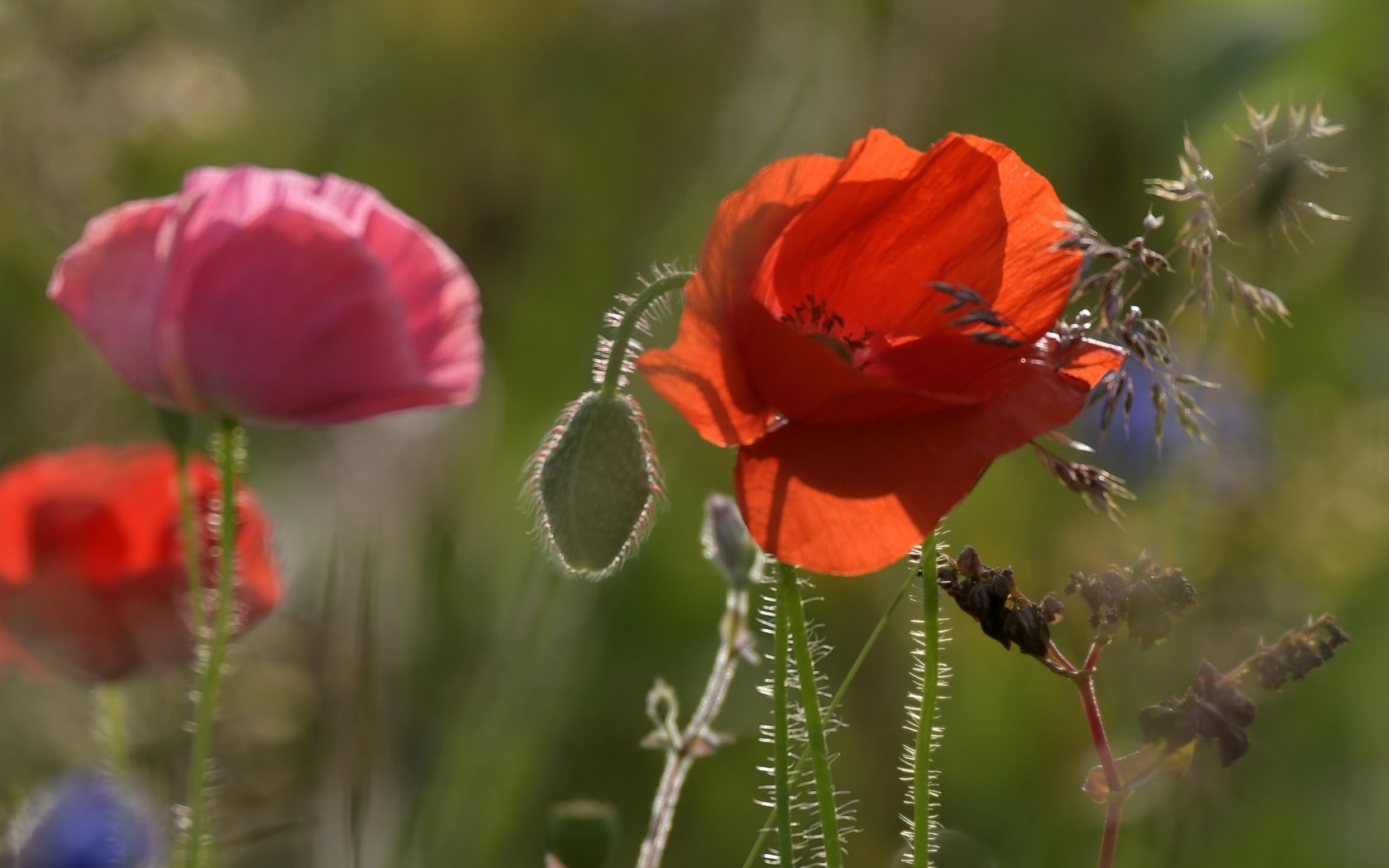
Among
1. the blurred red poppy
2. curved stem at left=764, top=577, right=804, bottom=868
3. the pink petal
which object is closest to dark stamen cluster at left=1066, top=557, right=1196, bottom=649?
curved stem at left=764, top=577, right=804, bottom=868

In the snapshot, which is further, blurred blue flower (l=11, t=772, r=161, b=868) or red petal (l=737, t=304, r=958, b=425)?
blurred blue flower (l=11, t=772, r=161, b=868)

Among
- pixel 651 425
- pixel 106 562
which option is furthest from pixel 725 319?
pixel 651 425

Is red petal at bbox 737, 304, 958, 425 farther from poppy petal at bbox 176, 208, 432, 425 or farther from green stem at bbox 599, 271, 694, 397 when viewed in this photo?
poppy petal at bbox 176, 208, 432, 425

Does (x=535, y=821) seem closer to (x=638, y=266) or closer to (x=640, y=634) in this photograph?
(x=640, y=634)

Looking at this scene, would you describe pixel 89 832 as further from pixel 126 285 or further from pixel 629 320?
pixel 629 320

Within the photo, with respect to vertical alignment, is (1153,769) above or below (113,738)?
above

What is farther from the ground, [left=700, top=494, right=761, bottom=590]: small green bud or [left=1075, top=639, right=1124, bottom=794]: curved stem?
[left=700, top=494, right=761, bottom=590]: small green bud
